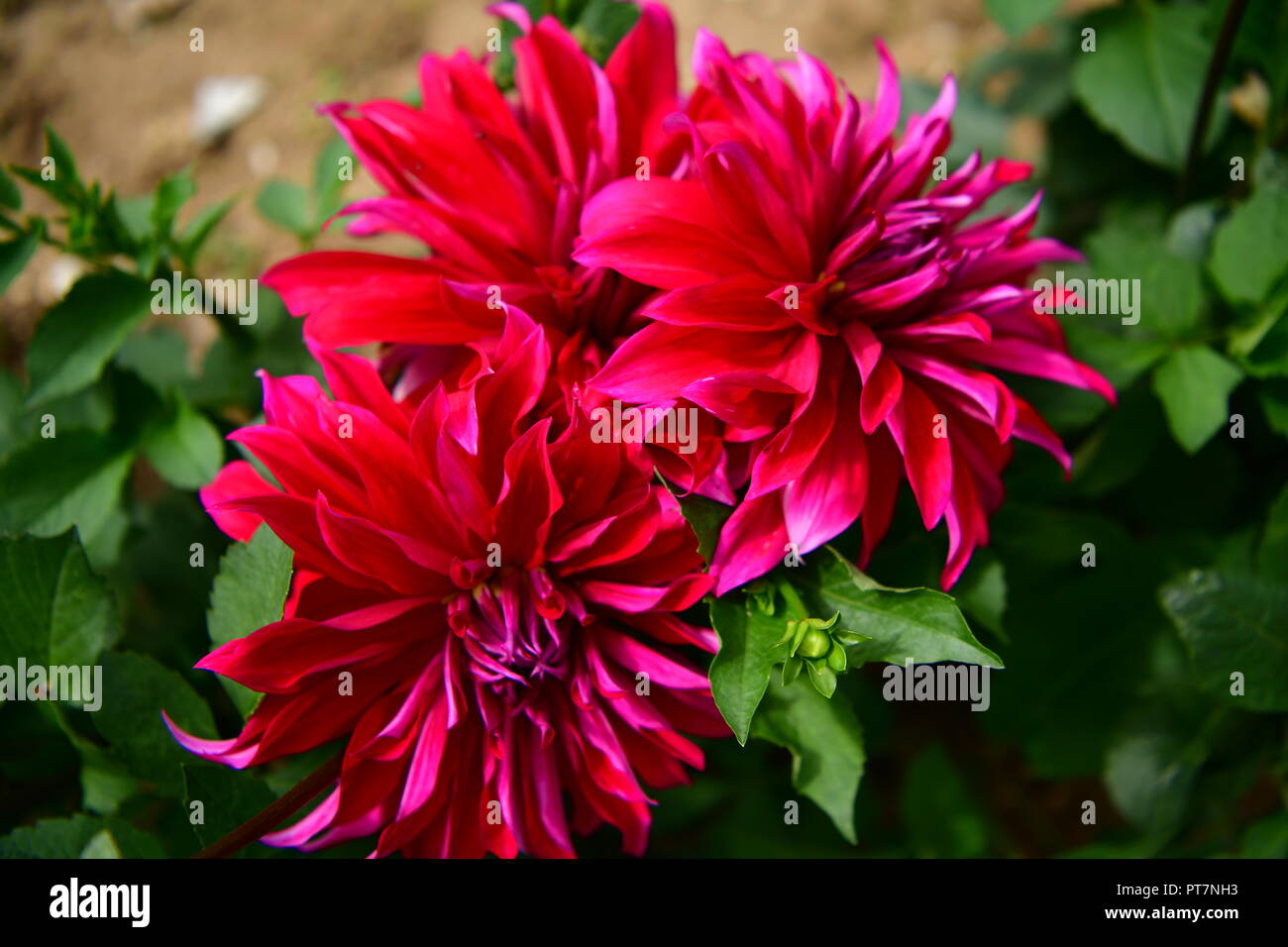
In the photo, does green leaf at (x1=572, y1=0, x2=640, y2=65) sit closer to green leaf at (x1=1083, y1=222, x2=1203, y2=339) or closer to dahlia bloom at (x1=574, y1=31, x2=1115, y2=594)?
dahlia bloom at (x1=574, y1=31, x2=1115, y2=594)

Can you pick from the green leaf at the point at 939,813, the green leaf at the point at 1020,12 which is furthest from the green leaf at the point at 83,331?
the green leaf at the point at 939,813

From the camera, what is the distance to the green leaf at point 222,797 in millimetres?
985

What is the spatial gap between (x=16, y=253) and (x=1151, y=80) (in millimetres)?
1663

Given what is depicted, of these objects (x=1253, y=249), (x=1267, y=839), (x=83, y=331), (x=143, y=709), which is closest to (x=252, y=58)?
(x=83, y=331)

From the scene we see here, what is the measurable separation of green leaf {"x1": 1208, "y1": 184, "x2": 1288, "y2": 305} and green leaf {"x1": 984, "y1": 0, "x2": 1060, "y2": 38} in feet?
1.28

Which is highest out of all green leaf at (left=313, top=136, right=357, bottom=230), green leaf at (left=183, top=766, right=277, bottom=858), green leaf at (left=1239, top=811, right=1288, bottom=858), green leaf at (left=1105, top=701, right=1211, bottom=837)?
green leaf at (left=313, top=136, right=357, bottom=230)

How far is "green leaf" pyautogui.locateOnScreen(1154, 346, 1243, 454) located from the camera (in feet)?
4.09

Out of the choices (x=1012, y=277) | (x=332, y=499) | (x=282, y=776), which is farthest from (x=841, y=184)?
(x=282, y=776)

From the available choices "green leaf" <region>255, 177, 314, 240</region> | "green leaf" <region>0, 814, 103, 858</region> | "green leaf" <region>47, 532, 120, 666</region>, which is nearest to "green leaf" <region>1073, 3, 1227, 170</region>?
"green leaf" <region>255, 177, 314, 240</region>

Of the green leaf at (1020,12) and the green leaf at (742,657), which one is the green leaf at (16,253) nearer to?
the green leaf at (742,657)

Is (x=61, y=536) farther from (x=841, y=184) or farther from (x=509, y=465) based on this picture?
(x=841, y=184)

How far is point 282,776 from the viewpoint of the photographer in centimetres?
119

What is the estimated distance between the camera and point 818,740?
1.07 m

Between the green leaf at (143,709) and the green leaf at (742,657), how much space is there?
0.58 m
